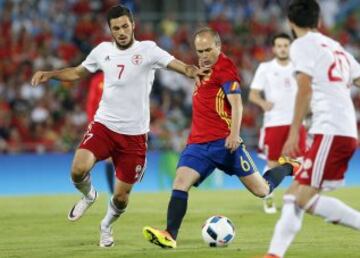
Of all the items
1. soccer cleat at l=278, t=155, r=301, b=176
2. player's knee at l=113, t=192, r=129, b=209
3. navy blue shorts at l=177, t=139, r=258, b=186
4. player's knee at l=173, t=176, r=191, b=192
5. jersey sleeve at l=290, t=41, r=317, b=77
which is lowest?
soccer cleat at l=278, t=155, r=301, b=176

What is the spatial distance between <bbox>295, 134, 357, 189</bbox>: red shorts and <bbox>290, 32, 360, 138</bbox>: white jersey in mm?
70

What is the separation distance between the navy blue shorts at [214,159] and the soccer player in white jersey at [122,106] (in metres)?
0.56

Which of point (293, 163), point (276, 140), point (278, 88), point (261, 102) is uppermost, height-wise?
point (278, 88)

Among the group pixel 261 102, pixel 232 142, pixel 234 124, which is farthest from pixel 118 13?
pixel 261 102

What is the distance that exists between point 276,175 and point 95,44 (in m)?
14.7

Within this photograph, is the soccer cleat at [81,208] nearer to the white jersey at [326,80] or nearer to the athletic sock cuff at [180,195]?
the athletic sock cuff at [180,195]

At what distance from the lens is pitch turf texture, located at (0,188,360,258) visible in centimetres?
916

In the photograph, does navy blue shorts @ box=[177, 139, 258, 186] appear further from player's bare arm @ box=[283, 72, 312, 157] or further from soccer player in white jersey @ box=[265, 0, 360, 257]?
player's bare arm @ box=[283, 72, 312, 157]

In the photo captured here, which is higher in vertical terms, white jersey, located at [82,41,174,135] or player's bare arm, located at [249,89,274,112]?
white jersey, located at [82,41,174,135]

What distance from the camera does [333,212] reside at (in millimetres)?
7617

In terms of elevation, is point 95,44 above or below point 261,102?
below

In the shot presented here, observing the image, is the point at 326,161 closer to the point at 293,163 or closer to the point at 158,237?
the point at 158,237

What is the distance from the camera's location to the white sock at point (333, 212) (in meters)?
7.54

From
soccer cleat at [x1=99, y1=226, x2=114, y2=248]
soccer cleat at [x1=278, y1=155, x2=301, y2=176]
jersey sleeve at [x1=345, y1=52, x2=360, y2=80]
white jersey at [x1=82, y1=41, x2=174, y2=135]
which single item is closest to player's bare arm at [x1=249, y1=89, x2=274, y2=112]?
soccer cleat at [x1=278, y1=155, x2=301, y2=176]
